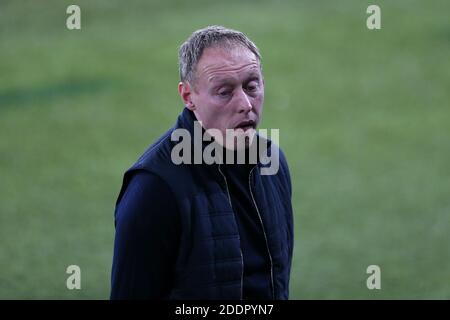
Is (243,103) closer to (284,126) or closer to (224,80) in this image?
(224,80)

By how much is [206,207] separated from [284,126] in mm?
6956

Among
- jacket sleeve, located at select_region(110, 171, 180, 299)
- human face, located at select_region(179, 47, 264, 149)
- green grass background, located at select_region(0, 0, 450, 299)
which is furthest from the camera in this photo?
green grass background, located at select_region(0, 0, 450, 299)

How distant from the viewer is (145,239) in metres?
2.61

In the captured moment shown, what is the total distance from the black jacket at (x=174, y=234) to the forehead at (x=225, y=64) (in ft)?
0.81

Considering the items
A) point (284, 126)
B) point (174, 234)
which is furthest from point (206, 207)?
point (284, 126)

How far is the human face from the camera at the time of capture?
8.89 feet

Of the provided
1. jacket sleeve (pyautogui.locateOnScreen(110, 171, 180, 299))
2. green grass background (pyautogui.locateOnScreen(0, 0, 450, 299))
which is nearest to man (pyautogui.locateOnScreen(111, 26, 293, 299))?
jacket sleeve (pyautogui.locateOnScreen(110, 171, 180, 299))

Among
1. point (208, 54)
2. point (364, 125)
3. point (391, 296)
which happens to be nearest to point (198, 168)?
point (208, 54)

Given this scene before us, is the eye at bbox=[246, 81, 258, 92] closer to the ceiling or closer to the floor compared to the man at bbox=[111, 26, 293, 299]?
closer to the ceiling

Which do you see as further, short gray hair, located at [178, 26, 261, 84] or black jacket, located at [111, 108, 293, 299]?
short gray hair, located at [178, 26, 261, 84]

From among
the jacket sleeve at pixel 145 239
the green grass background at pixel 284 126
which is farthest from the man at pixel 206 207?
the green grass background at pixel 284 126

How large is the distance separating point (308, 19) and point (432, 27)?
5.43 ft

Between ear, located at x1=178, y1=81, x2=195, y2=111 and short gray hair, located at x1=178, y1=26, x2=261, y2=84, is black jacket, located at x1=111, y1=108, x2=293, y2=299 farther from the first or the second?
short gray hair, located at x1=178, y1=26, x2=261, y2=84
